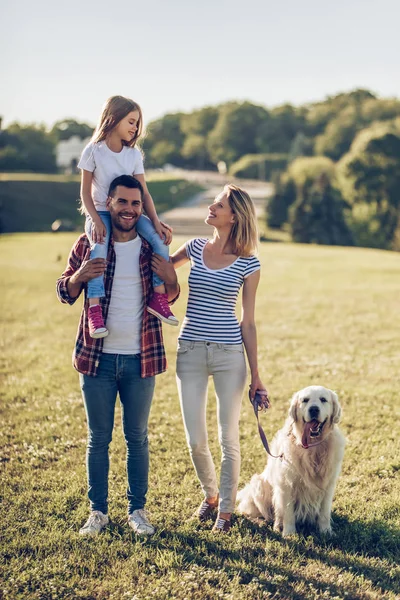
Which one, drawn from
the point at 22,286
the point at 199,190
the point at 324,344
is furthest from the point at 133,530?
the point at 199,190

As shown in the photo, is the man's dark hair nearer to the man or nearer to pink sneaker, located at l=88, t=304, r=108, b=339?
the man

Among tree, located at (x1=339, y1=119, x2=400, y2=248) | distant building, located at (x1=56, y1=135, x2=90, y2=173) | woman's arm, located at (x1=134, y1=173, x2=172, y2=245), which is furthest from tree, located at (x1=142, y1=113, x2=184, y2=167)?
woman's arm, located at (x1=134, y1=173, x2=172, y2=245)

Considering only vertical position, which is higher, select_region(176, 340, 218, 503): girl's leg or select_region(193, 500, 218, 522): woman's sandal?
select_region(176, 340, 218, 503): girl's leg

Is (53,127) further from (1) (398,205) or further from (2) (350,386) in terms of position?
(2) (350,386)

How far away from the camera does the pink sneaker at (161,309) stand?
4.53m

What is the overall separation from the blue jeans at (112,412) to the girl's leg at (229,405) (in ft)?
1.72

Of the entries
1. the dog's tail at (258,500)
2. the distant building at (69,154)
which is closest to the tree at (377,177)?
the distant building at (69,154)

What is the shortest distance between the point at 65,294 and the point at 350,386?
5908 millimetres

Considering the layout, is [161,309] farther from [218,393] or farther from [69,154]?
[69,154]

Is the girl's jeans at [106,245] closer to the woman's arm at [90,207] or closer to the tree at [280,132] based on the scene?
the woman's arm at [90,207]

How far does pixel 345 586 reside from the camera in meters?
4.29

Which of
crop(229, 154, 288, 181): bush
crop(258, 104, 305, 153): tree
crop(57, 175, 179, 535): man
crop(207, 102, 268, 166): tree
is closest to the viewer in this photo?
crop(57, 175, 179, 535): man

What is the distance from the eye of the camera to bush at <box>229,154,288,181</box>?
124 metres

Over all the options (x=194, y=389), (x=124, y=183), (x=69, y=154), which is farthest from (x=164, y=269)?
(x=69, y=154)
